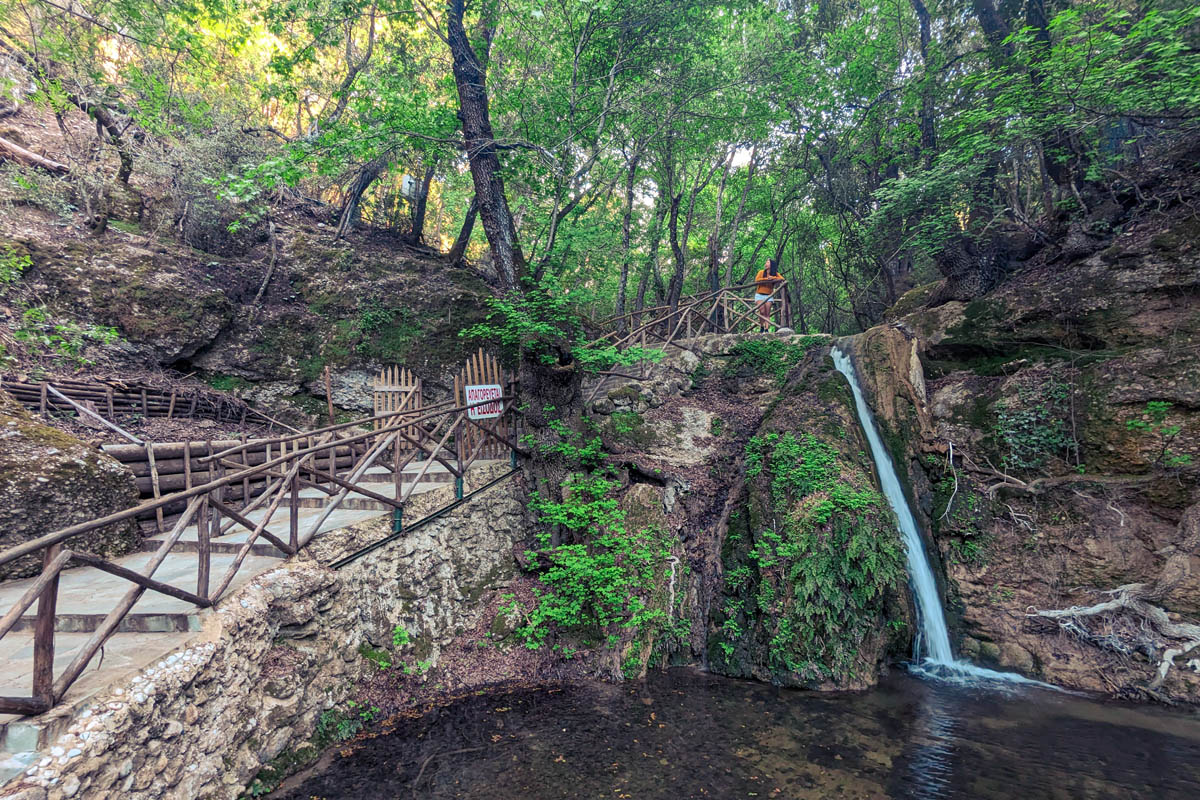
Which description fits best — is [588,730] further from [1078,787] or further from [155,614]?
[1078,787]

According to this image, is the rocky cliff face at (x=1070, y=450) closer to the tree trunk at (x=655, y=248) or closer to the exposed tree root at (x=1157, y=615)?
the exposed tree root at (x=1157, y=615)

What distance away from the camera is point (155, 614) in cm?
378

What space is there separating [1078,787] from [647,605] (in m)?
4.40

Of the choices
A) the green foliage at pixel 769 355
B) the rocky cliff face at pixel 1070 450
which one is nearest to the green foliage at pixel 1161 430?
the rocky cliff face at pixel 1070 450

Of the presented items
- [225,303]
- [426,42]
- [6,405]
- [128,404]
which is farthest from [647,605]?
[426,42]

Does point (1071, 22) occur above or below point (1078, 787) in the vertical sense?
above

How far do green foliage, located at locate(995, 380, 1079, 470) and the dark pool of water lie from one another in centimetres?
329

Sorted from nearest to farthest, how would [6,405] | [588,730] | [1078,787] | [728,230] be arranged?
1. [1078,787]
2. [588,730]
3. [6,405]
4. [728,230]

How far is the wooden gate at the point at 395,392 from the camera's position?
10070 millimetres

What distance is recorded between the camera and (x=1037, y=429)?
721cm

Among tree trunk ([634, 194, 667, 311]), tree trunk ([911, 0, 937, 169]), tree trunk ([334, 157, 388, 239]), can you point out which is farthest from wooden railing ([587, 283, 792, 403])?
tree trunk ([334, 157, 388, 239])

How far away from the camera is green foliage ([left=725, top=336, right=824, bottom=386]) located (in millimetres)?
10062

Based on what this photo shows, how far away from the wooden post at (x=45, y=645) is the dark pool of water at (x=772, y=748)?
A: 2.13m

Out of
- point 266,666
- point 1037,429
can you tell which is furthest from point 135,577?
point 1037,429
